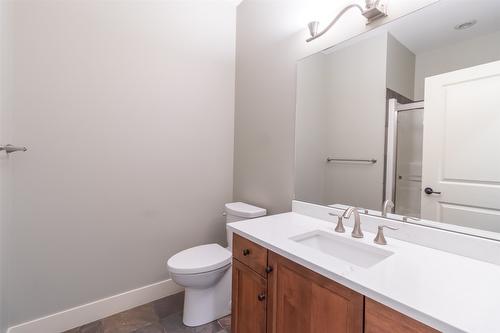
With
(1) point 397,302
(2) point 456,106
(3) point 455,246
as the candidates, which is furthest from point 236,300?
(2) point 456,106

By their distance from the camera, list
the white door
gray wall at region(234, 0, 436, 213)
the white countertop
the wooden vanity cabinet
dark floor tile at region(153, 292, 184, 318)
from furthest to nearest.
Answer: dark floor tile at region(153, 292, 184, 318)
gray wall at region(234, 0, 436, 213)
the white door
the wooden vanity cabinet
the white countertop

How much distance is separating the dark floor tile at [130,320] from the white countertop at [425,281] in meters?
1.19

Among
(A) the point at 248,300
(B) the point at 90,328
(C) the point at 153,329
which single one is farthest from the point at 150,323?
(A) the point at 248,300

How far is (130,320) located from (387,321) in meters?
1.73

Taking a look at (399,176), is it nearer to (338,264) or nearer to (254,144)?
(338,264)

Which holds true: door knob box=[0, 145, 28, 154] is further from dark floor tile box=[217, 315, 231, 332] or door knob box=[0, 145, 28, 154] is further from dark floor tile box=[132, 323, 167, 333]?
dark floor tile box=[217, 315, 231, 332]

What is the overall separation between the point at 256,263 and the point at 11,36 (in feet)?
6.22

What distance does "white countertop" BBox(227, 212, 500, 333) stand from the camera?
0.58m

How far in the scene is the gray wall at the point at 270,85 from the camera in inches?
61.6

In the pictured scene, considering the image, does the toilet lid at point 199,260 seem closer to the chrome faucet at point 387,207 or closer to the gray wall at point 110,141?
the gray wall at point 110,141

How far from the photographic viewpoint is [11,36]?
139 cm

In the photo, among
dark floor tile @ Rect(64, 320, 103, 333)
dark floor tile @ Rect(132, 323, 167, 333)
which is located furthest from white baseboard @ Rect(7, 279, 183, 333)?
dark floor tile @ Rect(132, 323, 167, 333)

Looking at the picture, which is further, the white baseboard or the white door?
the white baseboard

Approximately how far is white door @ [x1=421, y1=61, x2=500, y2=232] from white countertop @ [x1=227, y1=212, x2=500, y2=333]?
189mm
